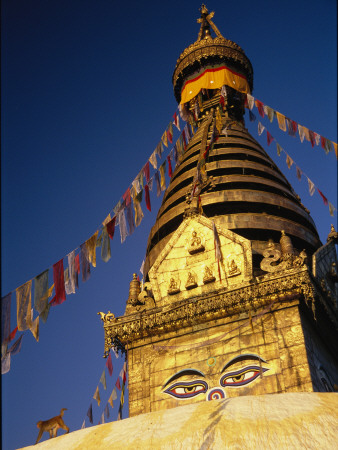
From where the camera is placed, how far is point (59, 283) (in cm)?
1591

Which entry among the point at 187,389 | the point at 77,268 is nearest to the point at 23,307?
the point at 77,268

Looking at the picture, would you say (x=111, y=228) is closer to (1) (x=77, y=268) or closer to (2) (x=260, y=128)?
(1) (x=77, y=268)

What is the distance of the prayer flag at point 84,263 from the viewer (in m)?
16.3

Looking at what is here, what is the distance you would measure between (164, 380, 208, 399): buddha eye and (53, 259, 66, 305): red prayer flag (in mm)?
3809

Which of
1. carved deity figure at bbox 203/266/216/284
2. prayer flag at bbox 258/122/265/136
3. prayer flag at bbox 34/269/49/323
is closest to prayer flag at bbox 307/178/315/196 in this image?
prayer flag at bbox 258/122/265/136

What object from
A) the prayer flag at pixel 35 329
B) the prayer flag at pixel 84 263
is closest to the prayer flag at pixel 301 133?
the prayer flag at pixel 84 263

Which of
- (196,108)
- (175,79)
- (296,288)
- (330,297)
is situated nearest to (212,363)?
(296,288)

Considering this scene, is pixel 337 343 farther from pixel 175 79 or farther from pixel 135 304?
pixel 175 79

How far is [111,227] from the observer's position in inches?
704

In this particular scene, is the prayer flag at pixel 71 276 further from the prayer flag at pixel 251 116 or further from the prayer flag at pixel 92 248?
the prayer flag at pixel 251 116

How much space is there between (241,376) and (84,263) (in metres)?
5.30

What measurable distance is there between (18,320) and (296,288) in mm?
7339

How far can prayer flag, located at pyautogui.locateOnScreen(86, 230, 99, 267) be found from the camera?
54.8 feet

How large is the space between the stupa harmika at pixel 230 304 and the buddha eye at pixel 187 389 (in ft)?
0.09
